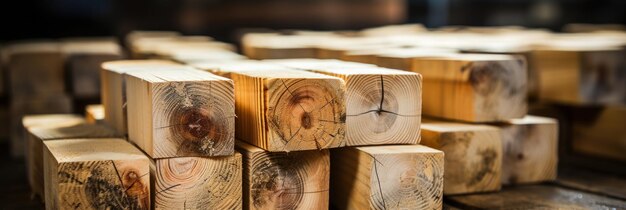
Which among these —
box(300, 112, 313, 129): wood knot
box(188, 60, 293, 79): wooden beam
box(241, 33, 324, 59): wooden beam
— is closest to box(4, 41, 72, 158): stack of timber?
box(241, 33, 324, 59): wooden beam

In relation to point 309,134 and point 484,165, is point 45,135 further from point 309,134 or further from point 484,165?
point 484,165

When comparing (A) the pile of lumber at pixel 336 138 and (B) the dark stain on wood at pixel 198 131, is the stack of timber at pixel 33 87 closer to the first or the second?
(A) the pile of lumber at pixel 336 138

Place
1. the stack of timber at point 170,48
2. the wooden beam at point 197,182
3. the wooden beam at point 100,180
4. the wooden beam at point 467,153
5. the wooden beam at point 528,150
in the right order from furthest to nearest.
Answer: the stack of timber at point 170,48 → the wooden beam at point 528,150 → the wooden beam at point 467,153 → the wooden beam at point 197,182 → the wooden beam at point 100,180

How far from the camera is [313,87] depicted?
342 cm

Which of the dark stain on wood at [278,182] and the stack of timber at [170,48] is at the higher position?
the stack of timber at [170,48]

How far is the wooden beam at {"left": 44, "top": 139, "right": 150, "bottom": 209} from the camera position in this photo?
10.7 ft

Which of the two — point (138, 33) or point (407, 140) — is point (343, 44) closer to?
point (407, 140)

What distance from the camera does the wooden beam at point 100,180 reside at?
128 inches

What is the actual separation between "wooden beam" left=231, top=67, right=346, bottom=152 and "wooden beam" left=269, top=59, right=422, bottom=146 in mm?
145

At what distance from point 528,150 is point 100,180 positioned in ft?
7.63

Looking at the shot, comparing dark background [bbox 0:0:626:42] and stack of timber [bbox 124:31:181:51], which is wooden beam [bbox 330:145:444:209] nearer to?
stack of timber [bbox 124:31:181:51]

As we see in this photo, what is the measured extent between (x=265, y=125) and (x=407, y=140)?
0.73 metres

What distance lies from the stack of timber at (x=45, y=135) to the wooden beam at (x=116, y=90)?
6 centimetres

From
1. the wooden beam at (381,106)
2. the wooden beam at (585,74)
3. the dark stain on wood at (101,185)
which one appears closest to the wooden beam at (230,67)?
the wooden beam at (381,106)
